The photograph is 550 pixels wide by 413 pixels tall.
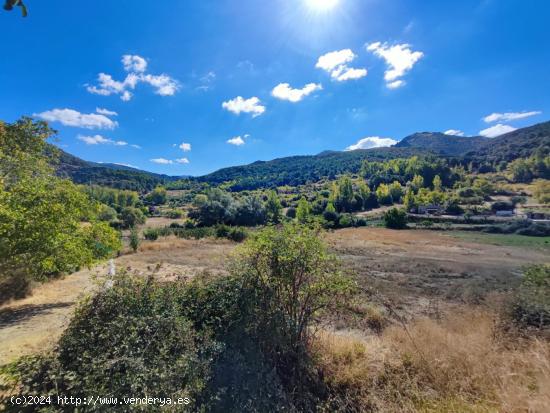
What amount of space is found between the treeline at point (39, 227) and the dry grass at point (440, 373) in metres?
7.67

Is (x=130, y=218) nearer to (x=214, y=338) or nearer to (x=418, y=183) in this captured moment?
(x=214, y=338)

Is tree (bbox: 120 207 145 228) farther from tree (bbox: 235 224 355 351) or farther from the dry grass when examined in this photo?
the dry grass

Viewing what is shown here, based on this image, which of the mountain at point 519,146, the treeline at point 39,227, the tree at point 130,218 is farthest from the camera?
the mountain at point 519,146

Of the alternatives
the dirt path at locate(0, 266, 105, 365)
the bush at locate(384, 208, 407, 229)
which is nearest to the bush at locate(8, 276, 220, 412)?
the dirt path at locate(0, 266, 105, 365)

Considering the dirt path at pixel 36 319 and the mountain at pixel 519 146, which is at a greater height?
the mountain at pixel 519 146

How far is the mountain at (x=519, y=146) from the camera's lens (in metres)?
129

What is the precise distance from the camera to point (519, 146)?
140 meters

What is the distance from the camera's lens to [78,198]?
8.12 metres

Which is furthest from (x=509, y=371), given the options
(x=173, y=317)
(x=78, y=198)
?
(x=78, y=198)

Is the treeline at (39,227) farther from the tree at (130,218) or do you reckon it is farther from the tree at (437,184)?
the tree at (437,184)

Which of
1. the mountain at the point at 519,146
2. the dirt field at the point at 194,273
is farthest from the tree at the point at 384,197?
the mountain at the point at 519,146

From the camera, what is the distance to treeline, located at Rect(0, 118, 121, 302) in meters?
6.52

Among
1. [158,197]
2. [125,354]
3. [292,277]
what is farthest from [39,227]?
[158,197]

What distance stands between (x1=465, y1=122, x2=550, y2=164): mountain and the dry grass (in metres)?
163
